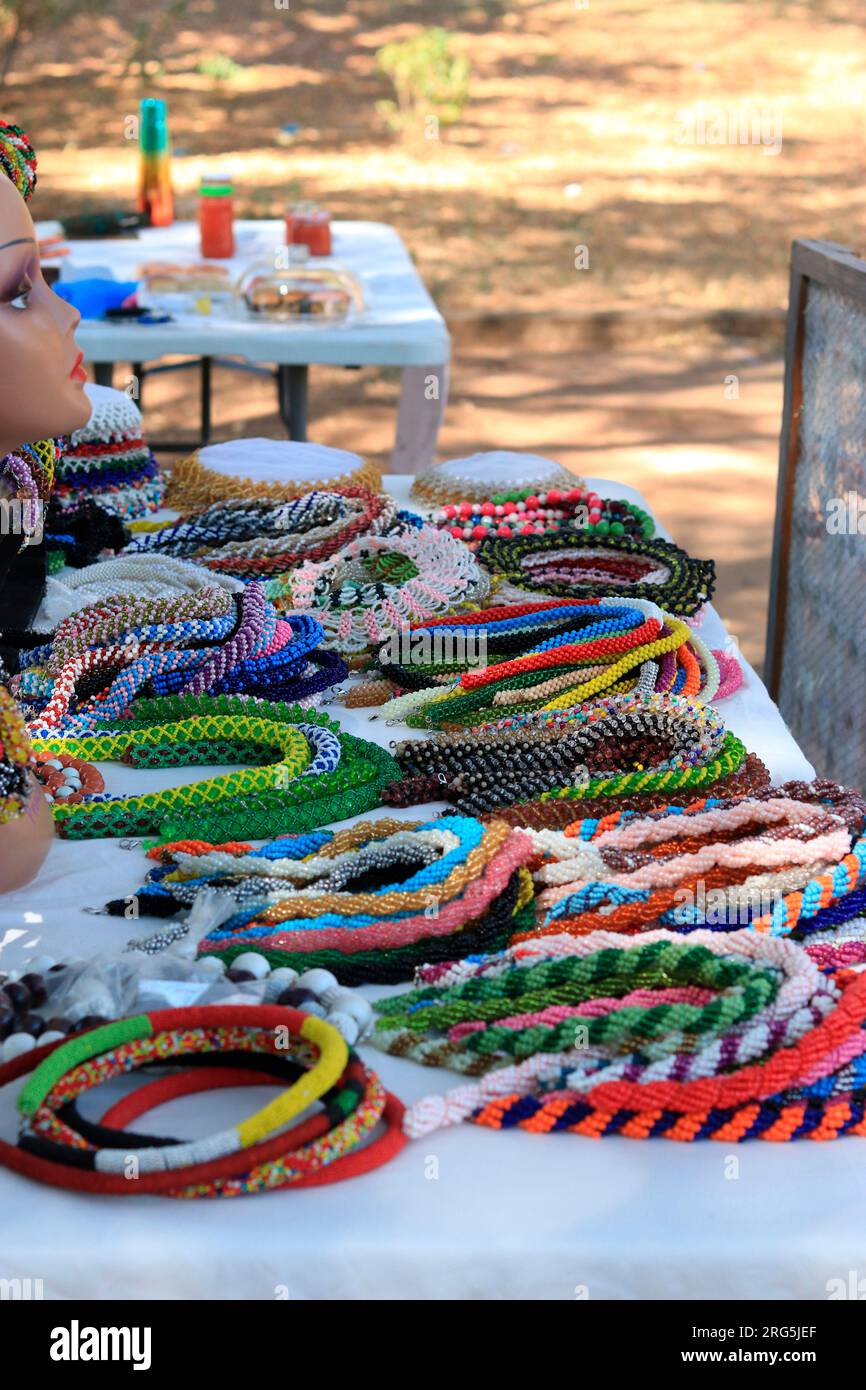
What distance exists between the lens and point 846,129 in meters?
8.88

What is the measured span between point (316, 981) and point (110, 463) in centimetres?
128

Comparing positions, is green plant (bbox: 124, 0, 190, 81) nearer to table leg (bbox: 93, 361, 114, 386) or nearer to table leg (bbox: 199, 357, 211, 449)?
table leg (bbox: 199, 357, 211, 449)

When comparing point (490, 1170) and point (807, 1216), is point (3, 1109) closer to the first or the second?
point (490, 1170)

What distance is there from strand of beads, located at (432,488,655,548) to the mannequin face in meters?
0.85

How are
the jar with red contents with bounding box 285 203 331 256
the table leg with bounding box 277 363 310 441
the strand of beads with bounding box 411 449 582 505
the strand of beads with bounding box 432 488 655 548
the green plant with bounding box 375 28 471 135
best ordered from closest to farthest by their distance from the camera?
the strand of beads with bounding box 432 488 655 548, the strand of beads with bounding box 411 449 582 505, the table leg with bounding box 277 363 310 441, the jar with red contents with bounding box 285 203 331 256, the green plant with bounding box 375 28 471 135

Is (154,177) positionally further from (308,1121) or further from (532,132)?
(532,132)

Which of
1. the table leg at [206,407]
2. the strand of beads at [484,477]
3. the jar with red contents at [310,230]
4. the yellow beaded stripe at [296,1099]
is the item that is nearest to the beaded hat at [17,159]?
the yellow beaded stripe at [296,1099]

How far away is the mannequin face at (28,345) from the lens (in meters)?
1.26

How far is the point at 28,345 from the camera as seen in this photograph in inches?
50.3

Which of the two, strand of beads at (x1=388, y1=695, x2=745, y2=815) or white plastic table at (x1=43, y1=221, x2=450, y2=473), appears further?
white plastic table at (x1=43, y1=221, x2=450, y2=473)

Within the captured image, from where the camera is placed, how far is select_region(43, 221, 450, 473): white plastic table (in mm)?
3283

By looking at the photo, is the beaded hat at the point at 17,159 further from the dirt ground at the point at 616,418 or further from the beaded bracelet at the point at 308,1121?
the dirt ground at the point at 616,418

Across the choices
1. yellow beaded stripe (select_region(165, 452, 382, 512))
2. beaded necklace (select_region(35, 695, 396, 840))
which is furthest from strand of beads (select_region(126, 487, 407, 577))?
beaded necklace (select_region(35, 695, 396, 840))

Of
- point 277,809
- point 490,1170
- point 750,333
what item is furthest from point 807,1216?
point 750,333
